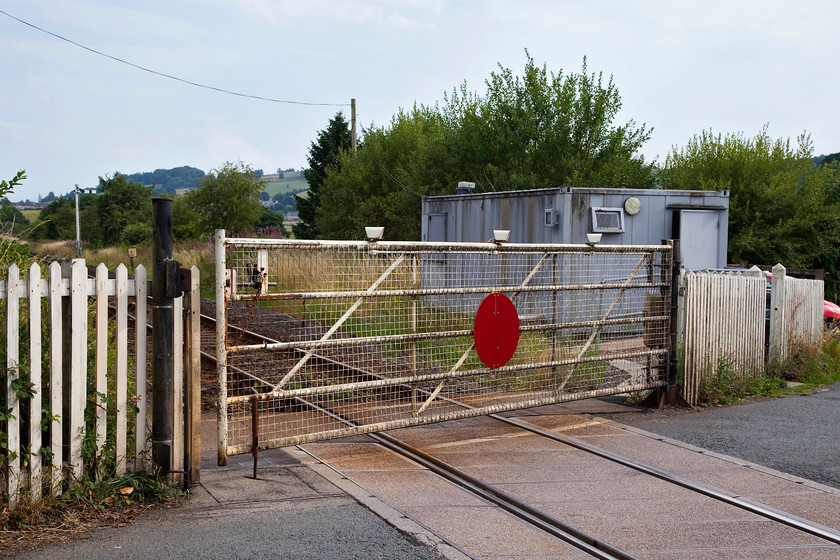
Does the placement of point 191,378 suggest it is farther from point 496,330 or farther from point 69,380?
point 496,330

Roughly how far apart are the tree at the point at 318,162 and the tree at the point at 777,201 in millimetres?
26972

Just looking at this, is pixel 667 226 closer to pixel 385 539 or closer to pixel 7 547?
pixel 385 539

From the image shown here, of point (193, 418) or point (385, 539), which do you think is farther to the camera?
point (193, 418)

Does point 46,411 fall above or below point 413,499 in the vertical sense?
above

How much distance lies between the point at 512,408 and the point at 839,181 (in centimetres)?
2593

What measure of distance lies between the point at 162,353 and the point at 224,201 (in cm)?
3876

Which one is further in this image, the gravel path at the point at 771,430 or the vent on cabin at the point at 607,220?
the vent on cabin at the point at 607,220

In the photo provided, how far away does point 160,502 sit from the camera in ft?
17.8

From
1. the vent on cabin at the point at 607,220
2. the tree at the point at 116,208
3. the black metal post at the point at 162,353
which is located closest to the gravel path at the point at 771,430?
the black metal post at the point at 162,353

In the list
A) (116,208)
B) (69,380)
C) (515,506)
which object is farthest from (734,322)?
(116,208)

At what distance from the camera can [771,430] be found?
8242mm

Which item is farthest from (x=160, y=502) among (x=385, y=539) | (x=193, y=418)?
(x=385, y=539)

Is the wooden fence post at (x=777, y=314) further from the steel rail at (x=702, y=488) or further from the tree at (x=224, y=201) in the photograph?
the tree at (x=224, y=201)

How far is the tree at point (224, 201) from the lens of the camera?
43.0 m
